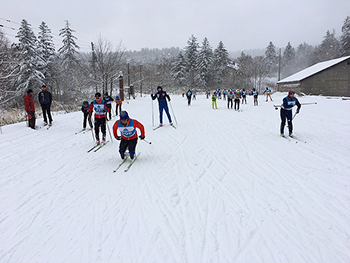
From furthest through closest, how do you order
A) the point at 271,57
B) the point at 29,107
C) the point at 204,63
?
the point at 271,57, the point at 204,63, the point at 29,107

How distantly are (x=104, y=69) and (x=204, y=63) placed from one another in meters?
40.4

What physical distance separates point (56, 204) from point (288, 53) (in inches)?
4721

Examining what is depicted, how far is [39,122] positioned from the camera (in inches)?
488

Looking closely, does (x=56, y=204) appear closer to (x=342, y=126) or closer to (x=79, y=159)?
(x=79, y=159)

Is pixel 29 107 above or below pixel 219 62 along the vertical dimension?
below

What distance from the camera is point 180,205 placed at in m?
3.98

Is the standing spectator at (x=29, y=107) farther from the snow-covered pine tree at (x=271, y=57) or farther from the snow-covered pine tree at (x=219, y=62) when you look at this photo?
the snow-covered pine tree at (x=271, y=57)

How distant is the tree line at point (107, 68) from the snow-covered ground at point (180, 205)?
34.0 feet

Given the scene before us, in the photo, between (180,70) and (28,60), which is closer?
(28,60)

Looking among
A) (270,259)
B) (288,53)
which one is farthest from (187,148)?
(288,53)

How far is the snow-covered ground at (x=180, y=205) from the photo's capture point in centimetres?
291

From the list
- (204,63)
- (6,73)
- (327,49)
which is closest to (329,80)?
(204,63)

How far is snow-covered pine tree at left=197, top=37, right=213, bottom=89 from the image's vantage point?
62.2 metres

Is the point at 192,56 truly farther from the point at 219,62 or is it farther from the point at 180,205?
the point at 180,205
